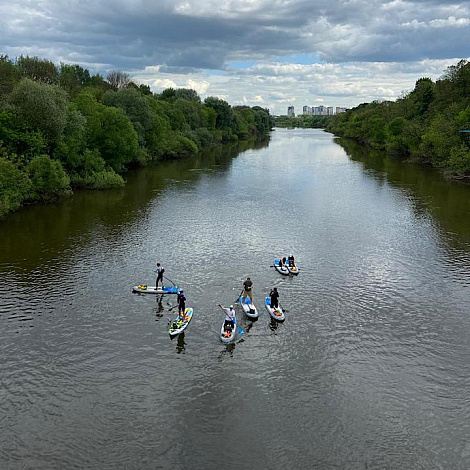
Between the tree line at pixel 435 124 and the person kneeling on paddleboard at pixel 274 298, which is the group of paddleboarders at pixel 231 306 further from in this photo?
the tree line at pixel 435 124

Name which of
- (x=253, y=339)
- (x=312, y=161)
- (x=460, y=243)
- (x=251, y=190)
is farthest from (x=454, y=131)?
(x=253, y=339)

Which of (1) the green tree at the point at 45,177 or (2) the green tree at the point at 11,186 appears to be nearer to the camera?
(2) the green tree at the point at 11,186

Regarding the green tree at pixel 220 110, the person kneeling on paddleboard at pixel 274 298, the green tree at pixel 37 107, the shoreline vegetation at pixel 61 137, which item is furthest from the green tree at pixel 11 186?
the green tree at pixel 220 110

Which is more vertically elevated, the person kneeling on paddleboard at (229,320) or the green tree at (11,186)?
the green tree at (11,186)

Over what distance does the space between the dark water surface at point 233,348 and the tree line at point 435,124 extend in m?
36.0

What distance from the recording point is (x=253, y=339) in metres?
25.4

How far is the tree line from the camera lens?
3150 inches

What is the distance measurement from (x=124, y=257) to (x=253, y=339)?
15737mm

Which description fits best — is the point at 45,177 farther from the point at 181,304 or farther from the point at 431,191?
the point at 431,191

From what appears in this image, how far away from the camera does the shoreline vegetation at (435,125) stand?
7988 centimetres

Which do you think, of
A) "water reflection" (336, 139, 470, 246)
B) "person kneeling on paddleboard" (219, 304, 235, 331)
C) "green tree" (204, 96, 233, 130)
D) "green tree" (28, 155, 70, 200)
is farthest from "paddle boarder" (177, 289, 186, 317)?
"green tree" (204, 96, 233, 130)

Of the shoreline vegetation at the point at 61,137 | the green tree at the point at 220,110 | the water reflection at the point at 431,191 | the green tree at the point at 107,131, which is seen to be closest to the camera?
the water reflection at the point at 431,191

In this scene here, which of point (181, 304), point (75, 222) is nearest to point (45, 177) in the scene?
point (75, 222)

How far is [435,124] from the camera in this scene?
88688 millimetres
